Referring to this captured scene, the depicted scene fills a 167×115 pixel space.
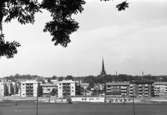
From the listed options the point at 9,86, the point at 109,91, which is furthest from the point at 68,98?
the point at 9,86

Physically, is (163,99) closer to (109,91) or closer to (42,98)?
(109,91)

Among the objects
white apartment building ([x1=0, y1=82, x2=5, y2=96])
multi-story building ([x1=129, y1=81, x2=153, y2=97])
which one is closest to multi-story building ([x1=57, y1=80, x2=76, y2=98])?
multi-story building ([x1=129, y1=81, x2=153, y2=97])

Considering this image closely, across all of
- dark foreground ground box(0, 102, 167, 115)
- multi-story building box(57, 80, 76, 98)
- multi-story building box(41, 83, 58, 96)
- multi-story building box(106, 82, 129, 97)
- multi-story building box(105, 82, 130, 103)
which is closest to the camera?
dark foreground ground box(0, 102, 167, 115)

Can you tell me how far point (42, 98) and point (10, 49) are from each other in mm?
105633

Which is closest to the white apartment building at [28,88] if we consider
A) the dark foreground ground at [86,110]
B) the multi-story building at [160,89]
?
the dark foreground ground at [86,110]

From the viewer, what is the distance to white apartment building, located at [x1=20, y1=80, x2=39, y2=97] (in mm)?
108125

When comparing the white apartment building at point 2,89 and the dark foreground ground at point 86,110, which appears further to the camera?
the white apartment building at point 2,89

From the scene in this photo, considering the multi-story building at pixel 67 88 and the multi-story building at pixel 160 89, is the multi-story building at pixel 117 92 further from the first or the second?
the multi-story building at pixel 160 89

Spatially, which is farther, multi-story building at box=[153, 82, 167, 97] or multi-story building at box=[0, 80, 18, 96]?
multi-story building at box=[0, 80, 18, 96]

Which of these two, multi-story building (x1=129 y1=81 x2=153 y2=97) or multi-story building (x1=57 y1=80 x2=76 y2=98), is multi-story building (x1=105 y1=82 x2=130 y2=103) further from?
multi-story building (x1=57 y1=80 x2=76 y2=98)

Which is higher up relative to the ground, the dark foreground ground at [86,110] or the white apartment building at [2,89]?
the white apartment building at [2,89]

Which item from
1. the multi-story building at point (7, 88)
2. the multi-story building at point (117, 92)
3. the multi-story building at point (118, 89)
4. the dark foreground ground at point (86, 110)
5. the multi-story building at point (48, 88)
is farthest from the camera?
the multi-story building at point (7, 88)

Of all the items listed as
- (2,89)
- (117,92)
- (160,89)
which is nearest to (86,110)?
(117,92)

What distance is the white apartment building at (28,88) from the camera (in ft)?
355
